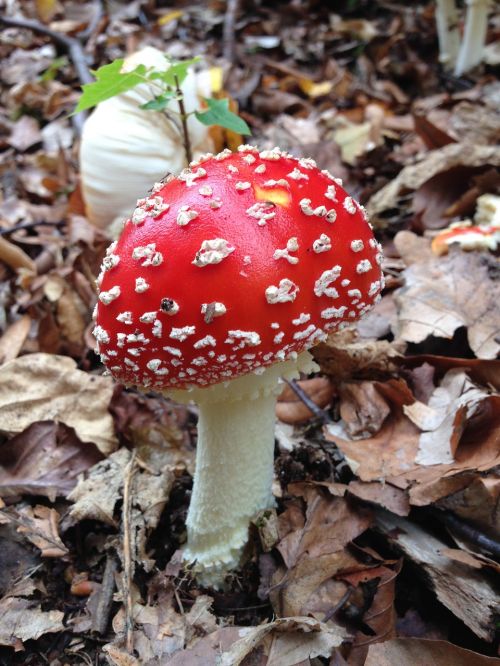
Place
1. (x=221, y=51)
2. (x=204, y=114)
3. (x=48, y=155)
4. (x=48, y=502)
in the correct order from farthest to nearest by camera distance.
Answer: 1. (x=221, y=51)
2. (x=48, y=155)
3. (x=204, y=114)
4. (x=48, y=502)

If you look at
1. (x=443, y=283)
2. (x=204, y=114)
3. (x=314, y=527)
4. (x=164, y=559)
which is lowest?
(x=164, y=559)

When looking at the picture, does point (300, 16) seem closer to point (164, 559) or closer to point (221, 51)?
point (221, 51)

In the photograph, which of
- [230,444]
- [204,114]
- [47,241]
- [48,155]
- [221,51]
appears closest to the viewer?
[230,444]

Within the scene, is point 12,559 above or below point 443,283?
below

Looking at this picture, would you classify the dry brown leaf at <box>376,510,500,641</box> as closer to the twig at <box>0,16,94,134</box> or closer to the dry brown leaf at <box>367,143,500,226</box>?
the dry brown leaf at <box>367,143,500,226</box>

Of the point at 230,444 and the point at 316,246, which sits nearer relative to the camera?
the point at 316,246

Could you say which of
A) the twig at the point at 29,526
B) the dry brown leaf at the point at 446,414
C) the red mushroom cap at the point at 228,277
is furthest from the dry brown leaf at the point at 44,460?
the dry brown leaf at the point at 446,414

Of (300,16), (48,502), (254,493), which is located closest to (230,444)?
(254,493)

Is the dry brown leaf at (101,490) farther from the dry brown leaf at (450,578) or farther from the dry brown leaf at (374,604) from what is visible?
the dry brown leaf at (450,578)
